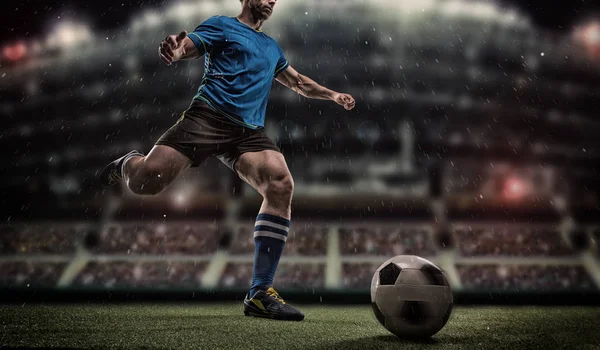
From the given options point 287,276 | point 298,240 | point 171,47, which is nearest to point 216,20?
point 171,47

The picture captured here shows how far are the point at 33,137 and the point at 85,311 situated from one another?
3.85m

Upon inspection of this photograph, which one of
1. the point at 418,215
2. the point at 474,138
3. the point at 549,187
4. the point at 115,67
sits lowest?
the point at 418,215

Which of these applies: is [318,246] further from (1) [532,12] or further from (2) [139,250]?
(1) [532,12]

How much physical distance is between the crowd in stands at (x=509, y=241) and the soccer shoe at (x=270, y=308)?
285 centimetres

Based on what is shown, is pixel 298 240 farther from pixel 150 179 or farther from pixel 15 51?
pixel 15 51

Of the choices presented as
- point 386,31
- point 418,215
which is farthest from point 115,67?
point 418,215

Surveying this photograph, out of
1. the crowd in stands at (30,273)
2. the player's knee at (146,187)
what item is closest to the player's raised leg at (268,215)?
the player's knee at (146,187)

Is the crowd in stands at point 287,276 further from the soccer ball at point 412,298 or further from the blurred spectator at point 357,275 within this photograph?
the soccer ball at point 412,298

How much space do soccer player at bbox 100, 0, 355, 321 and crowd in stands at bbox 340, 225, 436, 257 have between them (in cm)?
235

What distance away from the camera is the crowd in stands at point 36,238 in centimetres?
575

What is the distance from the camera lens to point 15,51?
652cm

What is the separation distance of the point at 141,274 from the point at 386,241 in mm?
2490

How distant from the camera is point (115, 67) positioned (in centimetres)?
745

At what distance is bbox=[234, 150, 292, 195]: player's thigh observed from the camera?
3.21 m
